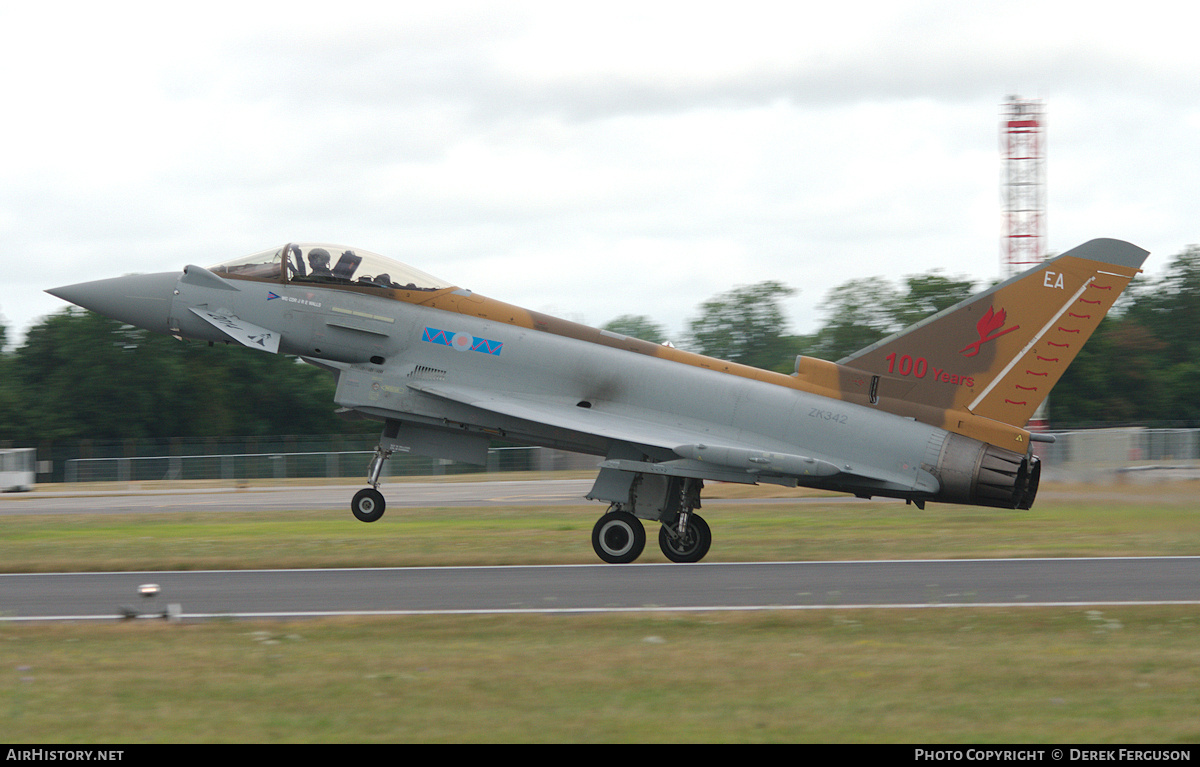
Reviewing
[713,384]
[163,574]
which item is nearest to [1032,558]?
[713,384]

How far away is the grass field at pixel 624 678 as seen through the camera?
712 centimetres

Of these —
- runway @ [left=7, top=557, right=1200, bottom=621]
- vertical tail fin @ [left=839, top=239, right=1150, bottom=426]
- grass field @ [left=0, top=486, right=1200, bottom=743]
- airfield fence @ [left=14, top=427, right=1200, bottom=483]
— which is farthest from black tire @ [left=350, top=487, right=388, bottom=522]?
airfield fence @ [left=14, top=427, right=1200, bottom=483]

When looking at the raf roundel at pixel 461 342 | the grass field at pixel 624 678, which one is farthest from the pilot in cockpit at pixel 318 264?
the grass field at pixel 624 678

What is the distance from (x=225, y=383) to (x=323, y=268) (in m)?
55.2

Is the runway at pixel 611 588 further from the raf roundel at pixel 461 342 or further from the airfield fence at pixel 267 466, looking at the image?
the airfield fence at pixel 267 466

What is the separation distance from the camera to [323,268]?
1691 cm

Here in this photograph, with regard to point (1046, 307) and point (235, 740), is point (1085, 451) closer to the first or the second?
point (1046, 307)

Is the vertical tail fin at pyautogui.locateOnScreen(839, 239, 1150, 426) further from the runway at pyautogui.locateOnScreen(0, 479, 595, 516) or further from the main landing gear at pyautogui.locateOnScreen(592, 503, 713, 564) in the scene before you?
the runway at pyautogui.locateOnScreen(0, 479, 595, 516)

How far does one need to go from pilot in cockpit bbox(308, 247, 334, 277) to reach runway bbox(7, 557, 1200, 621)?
446cm

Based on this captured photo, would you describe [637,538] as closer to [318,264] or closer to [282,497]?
[318,264]

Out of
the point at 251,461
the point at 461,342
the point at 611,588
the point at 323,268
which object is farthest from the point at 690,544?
the point at 251,461

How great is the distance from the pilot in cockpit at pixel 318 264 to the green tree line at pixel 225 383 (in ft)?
143

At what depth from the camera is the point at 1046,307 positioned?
52.0 feet

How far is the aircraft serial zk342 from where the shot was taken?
15711mm
